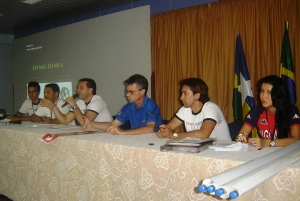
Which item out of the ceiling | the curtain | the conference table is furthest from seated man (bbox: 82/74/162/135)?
the ceiling

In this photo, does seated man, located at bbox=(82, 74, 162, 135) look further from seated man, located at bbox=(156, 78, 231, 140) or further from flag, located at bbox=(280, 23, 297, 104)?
flag, located at bbox=(280, 23, 297, 104)

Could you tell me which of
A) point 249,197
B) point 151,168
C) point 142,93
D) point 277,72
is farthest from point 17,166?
point 277,72

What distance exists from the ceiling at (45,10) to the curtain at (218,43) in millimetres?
1180

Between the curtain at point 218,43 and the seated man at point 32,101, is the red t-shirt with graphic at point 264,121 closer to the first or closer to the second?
the curtain at point 218,43

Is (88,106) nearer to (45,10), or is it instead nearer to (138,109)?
(138,109)

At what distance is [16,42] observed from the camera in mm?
6887

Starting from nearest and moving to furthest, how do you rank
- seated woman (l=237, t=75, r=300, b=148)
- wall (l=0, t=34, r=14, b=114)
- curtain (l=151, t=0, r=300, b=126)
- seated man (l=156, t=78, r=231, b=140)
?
→ 1. seated woman (l=237, t=75, r=300, b=148)
2. seated man (l=156, t=78, r=231, b=140)
3. curtain (l=151, t=0, r=300, b=126)
4. wall (l=0, t=34, r=14, b=114)

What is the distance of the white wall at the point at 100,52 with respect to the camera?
172 inches

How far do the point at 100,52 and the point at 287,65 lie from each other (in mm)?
3055

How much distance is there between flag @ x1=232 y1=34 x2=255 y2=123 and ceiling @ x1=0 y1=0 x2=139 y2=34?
221 centimetres

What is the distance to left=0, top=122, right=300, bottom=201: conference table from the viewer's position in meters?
1.28

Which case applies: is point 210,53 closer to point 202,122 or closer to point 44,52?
point 202,122

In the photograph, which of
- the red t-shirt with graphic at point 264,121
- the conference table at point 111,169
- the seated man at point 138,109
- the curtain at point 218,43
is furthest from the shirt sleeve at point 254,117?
the curtain at point 218,43

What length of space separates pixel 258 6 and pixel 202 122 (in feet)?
6.26
